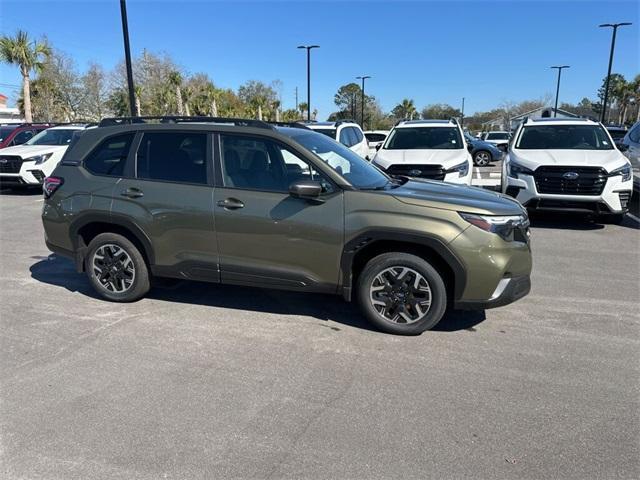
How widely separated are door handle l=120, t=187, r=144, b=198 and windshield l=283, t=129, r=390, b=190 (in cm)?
149

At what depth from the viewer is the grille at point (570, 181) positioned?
7.93 m

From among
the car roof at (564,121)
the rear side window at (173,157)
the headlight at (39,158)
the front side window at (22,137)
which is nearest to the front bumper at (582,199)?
the car roof at (564,121)

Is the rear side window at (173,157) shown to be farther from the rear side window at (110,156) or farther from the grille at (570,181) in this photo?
the grille at (570,181)

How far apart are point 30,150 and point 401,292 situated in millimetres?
12239

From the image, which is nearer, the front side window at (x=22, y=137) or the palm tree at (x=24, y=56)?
the front side window at (x=22, y=137)

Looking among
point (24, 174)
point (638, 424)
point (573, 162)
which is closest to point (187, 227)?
point (638, 424)

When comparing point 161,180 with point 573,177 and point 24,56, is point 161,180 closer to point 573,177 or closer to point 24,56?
point 573,177

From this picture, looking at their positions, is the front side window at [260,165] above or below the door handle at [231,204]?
above

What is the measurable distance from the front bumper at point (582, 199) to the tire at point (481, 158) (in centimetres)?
1385

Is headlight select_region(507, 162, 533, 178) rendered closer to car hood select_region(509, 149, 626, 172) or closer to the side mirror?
car hood select_region(509, 149, 626, 172)

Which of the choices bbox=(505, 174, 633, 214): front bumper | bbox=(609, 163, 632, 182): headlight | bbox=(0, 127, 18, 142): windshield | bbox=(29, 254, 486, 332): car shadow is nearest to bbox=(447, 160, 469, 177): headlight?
bbox=(505, 174, 633, 214): front bumper

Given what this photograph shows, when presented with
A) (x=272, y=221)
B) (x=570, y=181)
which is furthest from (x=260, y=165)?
(x=570, y=181)

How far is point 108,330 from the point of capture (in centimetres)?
431

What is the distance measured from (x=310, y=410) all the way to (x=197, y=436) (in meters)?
0.70
